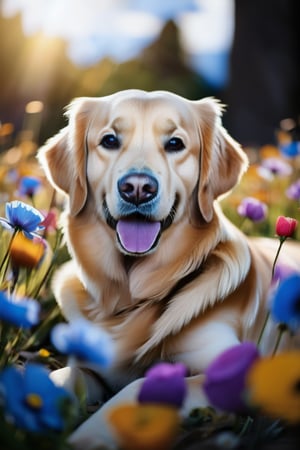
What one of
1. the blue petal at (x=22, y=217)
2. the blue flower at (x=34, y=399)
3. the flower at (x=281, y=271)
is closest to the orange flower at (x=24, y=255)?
the blue petal at (x=22, y=217)

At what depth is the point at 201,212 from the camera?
2721 mm

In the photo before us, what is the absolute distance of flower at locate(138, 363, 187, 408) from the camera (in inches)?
61.0

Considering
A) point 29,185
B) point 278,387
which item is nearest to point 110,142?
point 29,185

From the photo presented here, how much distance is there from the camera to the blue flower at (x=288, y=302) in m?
1.53

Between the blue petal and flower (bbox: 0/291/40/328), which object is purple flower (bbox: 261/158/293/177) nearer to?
the blue petal

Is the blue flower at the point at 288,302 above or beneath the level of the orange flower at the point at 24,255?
above

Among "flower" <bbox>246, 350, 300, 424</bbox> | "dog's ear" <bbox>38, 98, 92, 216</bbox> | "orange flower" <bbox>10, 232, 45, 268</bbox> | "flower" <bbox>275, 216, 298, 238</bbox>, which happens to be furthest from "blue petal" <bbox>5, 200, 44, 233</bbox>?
"flower" <bbox>246, 350, 300, 424</bbox>

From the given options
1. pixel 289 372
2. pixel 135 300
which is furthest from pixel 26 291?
pixel 289 372

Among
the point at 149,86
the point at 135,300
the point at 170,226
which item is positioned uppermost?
the point at 170,226

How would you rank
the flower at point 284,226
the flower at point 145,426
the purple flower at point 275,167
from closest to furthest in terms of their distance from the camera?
the flower at point 145,426, the flower at point 284,226, the purple flower at point 275,167

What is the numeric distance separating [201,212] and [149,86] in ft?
33.1

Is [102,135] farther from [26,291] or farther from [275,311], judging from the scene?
[275,311]

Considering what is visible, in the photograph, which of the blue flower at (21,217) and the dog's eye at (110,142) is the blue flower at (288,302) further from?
the dog's eye at (110,142)

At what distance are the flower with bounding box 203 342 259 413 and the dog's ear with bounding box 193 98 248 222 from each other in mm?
1182
